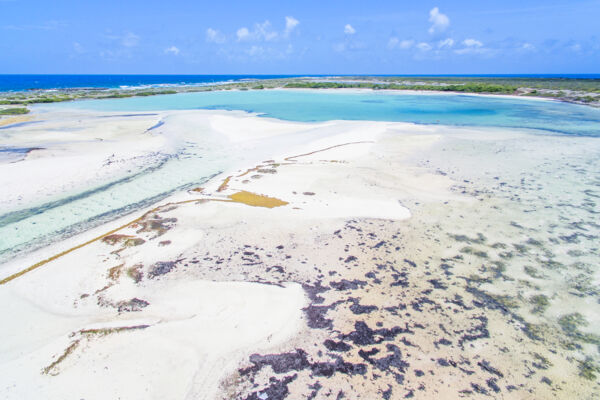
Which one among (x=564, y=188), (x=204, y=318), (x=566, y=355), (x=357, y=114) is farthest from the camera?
(x=357, y=114)

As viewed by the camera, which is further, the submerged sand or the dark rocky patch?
the dark rocky patch

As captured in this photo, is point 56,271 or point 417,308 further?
point 56,271

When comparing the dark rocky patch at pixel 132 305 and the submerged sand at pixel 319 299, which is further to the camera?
the dark rocky patch at pixel 132 305

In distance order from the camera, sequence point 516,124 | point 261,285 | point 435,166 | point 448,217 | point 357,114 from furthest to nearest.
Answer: point 357,114
point 516,124
point 435,166
point 448,217
point 261,285

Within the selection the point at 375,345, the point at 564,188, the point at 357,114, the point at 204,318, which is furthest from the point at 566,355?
the point at 357,114

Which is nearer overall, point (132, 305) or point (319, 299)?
point (132, 305)

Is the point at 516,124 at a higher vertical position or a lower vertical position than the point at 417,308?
higher

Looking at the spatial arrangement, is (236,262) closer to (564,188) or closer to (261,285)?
(261,285)

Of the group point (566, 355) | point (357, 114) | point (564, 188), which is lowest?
point (566, 355)
